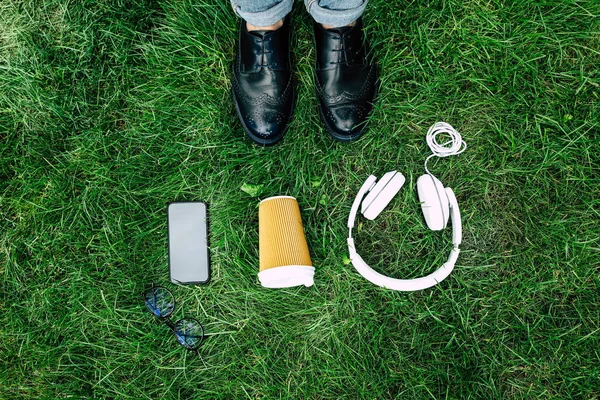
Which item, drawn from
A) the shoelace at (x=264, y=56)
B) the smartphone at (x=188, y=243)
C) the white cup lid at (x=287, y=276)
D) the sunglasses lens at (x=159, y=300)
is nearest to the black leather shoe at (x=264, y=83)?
the shoelace at (x=264, y=56)

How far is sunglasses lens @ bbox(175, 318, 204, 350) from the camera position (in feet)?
6.44

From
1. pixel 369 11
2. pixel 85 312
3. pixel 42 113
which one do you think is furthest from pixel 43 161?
pixel 369 11

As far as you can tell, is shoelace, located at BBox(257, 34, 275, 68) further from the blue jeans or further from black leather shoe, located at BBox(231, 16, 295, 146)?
the blue jeans

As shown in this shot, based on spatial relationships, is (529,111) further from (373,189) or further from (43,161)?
(43,161)

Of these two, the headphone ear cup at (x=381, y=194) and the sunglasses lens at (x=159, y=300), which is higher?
the headphone ear cup at (x=381, y=194)

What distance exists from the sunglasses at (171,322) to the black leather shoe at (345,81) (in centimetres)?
116

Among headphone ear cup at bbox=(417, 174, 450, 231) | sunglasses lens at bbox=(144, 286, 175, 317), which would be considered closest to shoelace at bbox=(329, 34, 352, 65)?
headphone ear cup at bbox=(417, 174, 450, 231)

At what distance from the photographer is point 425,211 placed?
1.92 m

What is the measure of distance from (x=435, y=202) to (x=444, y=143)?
327 millimetres

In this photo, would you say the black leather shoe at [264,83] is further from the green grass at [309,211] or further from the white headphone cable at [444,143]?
the white headphone cable at [444,143]

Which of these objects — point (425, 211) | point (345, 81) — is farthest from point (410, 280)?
point (345, 81)

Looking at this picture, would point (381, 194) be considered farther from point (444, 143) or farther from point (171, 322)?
point (171, 322)

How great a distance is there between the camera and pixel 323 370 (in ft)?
6.38

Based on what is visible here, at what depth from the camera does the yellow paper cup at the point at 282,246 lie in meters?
1.75
